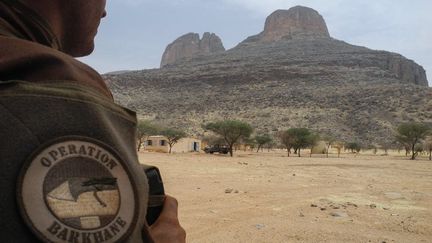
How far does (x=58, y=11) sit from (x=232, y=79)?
315ft

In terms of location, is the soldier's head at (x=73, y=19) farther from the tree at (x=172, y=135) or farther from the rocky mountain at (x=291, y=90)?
the rocky mountain at (x=291, y=90)

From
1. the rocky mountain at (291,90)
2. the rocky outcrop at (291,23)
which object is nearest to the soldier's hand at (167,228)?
the rocky mountain at (291,90)

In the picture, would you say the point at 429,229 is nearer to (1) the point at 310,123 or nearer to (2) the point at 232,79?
(1) the point at 310,123

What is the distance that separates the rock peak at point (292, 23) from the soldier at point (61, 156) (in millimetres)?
162520

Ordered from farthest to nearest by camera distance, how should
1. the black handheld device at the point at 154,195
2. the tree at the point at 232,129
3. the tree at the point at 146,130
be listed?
the tree at the point at 146,130 < the tree at the point at 232,129 < the black handheld device at the point at 154,195

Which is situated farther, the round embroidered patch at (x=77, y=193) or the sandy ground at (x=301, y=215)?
the sandy ground at (x=301, y=215)

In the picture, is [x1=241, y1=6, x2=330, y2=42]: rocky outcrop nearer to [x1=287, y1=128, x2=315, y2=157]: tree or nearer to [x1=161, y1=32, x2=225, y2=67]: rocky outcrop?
[x1=161, y1=32, x2=225, y2=67]: rocky outcrop

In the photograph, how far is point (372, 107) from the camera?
6588cm

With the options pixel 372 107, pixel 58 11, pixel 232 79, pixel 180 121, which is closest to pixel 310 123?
pixel 372 107

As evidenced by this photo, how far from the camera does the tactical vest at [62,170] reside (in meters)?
0.65

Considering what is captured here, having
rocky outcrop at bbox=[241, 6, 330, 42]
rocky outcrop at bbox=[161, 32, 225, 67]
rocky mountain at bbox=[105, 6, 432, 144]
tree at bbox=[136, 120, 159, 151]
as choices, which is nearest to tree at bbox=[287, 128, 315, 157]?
tree at bbox=[136, 120, 159, 151]

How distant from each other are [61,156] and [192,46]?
19023 cm

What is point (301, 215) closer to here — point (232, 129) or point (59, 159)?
point (59, 159)

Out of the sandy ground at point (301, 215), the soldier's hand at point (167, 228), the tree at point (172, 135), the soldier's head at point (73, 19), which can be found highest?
the tree at point (172, 135)
